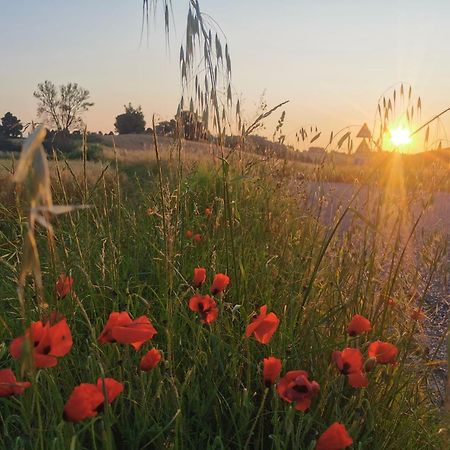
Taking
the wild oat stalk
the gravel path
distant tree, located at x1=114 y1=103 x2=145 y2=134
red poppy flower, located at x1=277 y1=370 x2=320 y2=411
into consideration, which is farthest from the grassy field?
distant tree, located at x1=114 y1=103 x2=145 y2=134

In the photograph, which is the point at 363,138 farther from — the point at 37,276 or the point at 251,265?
the point at 37,276

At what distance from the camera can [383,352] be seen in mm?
1196

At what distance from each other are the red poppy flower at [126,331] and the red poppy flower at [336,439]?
327 millimetres

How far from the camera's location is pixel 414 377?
1579 millimetres

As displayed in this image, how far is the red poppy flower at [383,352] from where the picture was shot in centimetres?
118

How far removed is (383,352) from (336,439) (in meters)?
0.36

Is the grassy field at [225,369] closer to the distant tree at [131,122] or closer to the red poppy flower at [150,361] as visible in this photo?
the red poppy flower at [150,361]

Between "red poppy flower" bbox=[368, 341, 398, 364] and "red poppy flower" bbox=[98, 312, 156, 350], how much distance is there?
20.2 inches

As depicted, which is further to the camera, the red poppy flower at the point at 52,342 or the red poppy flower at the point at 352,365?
the red poppy flower at the point at 352,365

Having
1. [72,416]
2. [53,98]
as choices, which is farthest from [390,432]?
[53,98]

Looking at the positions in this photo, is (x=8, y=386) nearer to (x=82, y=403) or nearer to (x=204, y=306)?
(x=82, y=403)

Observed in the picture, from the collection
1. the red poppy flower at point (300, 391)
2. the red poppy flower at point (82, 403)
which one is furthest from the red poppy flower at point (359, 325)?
the red poppy flower at point (82, 403)

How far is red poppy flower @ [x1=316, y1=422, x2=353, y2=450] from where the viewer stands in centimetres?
88

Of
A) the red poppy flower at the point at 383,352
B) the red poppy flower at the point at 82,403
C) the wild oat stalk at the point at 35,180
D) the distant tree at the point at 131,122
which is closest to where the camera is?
the wild oat stalk at the point at 35,180
